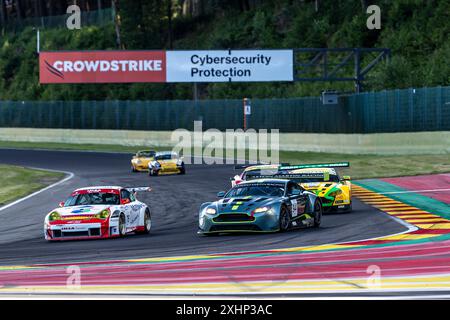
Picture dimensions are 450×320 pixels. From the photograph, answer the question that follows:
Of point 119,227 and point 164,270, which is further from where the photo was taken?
point 119,227

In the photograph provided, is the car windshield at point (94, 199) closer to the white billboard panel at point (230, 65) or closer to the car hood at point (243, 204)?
the car hood at point (243, 204)

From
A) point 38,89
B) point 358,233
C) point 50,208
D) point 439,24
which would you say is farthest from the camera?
point 38,89

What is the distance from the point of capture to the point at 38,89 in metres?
89.1

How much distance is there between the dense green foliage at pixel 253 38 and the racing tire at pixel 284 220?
101 feet

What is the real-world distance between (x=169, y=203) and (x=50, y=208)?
3341 millimetres

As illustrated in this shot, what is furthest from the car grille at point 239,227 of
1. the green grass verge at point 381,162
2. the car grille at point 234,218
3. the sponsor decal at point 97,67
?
the sponsor decal at point 97,67

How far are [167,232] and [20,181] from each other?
63.6 ft

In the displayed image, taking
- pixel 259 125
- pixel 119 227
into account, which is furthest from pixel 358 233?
pixel 259 125

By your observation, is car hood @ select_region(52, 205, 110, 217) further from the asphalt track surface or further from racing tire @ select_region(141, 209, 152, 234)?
racing tire @ select_region(141, 209, 152, 234)

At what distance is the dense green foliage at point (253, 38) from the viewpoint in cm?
5791

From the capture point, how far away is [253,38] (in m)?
77.8

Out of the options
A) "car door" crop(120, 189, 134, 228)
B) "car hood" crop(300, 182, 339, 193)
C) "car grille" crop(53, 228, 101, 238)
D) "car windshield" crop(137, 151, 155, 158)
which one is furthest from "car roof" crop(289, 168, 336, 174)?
"car windshield" crop(137, 151, 155, 158)

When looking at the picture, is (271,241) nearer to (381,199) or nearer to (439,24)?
(381,199)

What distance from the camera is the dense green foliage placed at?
190 ft
